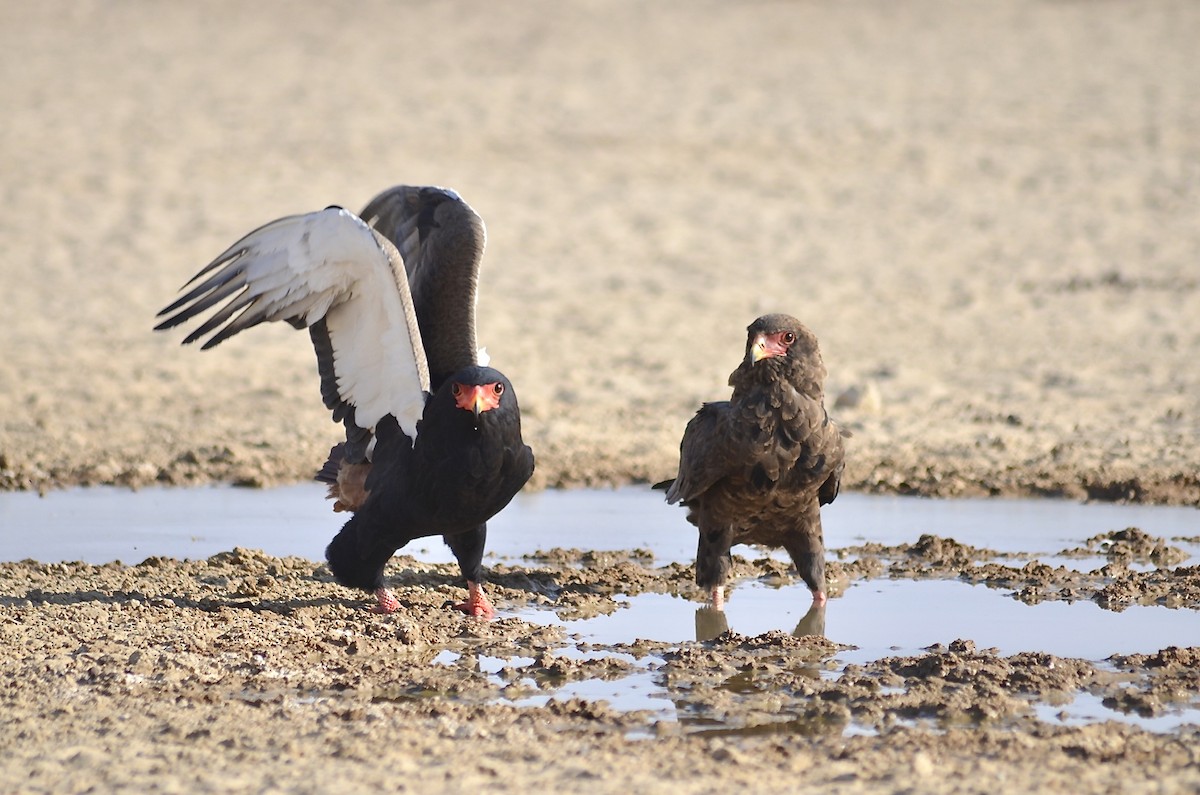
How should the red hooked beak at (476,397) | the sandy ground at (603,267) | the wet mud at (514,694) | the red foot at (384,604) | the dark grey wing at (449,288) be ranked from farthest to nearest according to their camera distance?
the dark grey wing at (449,288)
the red foot at (384,604)
the red hooked beak at (476,397)
the sandy ground at (603,267)
the wet mud at (514,694)

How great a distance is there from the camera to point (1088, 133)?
25.1 metres

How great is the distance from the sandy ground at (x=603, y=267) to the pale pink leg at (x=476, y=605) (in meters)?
0.48

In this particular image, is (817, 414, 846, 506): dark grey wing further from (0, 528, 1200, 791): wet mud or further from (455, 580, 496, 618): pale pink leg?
(455, 580, 496, 618): pale pink leg

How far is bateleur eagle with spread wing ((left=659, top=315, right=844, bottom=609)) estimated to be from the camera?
7234 mm

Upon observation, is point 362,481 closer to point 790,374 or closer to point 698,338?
point 790,374

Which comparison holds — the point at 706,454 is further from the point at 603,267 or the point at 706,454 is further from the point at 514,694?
the point at 603,267

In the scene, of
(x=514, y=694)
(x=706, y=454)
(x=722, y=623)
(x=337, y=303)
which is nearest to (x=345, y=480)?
(x=337, y=303)

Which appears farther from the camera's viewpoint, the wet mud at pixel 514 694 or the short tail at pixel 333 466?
the short tail at pixel 333 466

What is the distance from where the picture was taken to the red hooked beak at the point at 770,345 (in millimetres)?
7243

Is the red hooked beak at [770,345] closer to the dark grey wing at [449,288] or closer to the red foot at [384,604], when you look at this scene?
the dark grey wing at [449,288]

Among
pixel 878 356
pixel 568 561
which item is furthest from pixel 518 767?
pixel 878 356

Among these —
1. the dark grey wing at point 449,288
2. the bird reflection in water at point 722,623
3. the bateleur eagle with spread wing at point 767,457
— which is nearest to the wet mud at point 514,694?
the bird reflection in water at point 722,623

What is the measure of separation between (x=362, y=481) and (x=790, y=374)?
2044mm

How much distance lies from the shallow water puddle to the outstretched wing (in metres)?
1.21
